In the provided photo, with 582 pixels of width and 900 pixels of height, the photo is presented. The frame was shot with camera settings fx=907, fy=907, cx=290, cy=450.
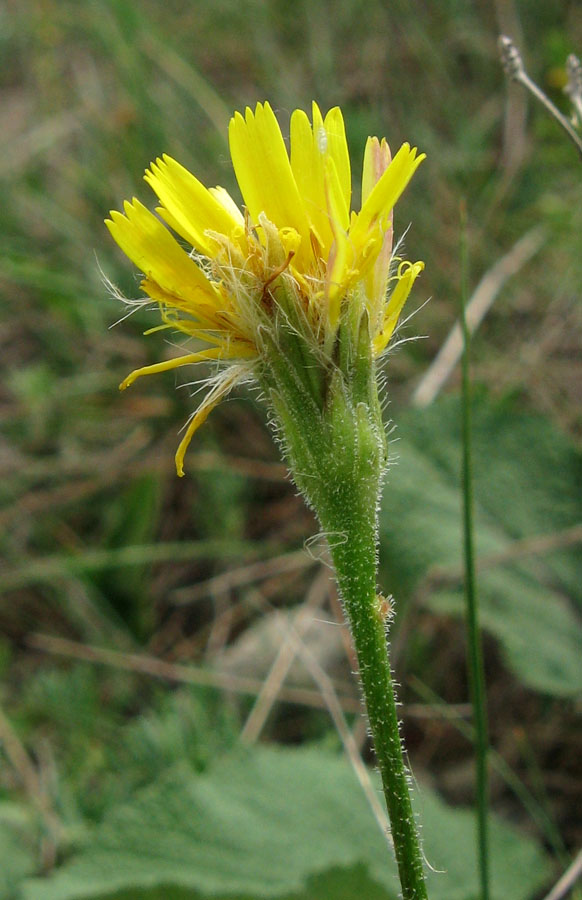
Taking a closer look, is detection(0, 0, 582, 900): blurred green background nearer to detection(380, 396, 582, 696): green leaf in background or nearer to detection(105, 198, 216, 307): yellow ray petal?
Answer: detection(380, 396, 582, 696): green leaf in background

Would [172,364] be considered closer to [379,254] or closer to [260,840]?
[379,254]

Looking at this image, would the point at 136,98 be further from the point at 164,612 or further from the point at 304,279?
the point at 304,279

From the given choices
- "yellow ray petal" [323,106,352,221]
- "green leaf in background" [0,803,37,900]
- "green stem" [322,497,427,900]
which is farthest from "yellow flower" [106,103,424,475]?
"green leaf in background" [0,803,37,900]

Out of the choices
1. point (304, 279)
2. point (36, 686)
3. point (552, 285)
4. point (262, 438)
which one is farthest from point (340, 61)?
point (304, 279)

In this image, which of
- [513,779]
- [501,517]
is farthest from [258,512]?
[513,779]

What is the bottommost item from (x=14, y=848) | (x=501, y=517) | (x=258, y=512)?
(x=14, y=848)

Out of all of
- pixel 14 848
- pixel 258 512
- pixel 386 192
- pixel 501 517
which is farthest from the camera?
pixel 258 512

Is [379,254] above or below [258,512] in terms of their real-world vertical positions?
above
